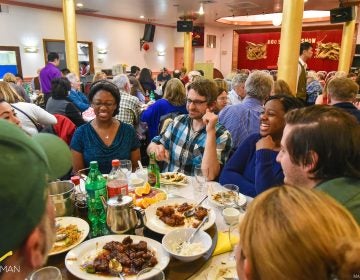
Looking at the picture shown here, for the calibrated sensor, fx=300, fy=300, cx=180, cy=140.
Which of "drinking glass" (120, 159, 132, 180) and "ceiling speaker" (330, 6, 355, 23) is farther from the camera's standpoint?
"ceiling speaker" (330, 6, 355, 23)

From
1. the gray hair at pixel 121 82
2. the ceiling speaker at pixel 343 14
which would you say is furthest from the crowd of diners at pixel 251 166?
the ceiling speaker at pixel 343 14

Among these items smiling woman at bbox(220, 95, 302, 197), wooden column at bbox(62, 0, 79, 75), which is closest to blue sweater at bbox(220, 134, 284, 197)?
smiling woman at bbox(220, 95, 302, 197)

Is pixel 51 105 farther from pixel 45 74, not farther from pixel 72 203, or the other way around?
pixel 45 74

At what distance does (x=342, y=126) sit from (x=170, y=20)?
1328 cm

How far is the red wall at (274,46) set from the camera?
43.1ft

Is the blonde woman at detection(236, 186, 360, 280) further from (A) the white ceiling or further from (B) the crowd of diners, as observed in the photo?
(A) the white ceiling

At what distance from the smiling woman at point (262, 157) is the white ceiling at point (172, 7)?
26.6ft

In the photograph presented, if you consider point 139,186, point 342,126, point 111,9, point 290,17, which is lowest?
point 139,186

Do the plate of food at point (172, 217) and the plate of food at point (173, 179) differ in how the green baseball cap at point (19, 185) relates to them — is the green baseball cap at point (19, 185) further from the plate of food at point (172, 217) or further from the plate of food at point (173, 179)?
the plate of food at point (173, 179)

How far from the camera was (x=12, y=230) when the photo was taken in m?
0.56

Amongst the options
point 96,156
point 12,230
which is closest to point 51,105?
point 96,156

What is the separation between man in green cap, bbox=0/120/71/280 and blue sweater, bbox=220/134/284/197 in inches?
58.6

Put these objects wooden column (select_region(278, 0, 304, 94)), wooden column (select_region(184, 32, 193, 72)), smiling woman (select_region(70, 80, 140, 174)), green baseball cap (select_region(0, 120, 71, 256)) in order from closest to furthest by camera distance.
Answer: green baseball cap (select_region(0, 120, 71, 256)), smiling woman (select_region(70, 80, 140, 174)), wooden column (select_region(278, 0, 304, 94)), wooden column (select_region(184, 32, 193, 72))

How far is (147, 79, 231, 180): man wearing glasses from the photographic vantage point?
7.39 feet
